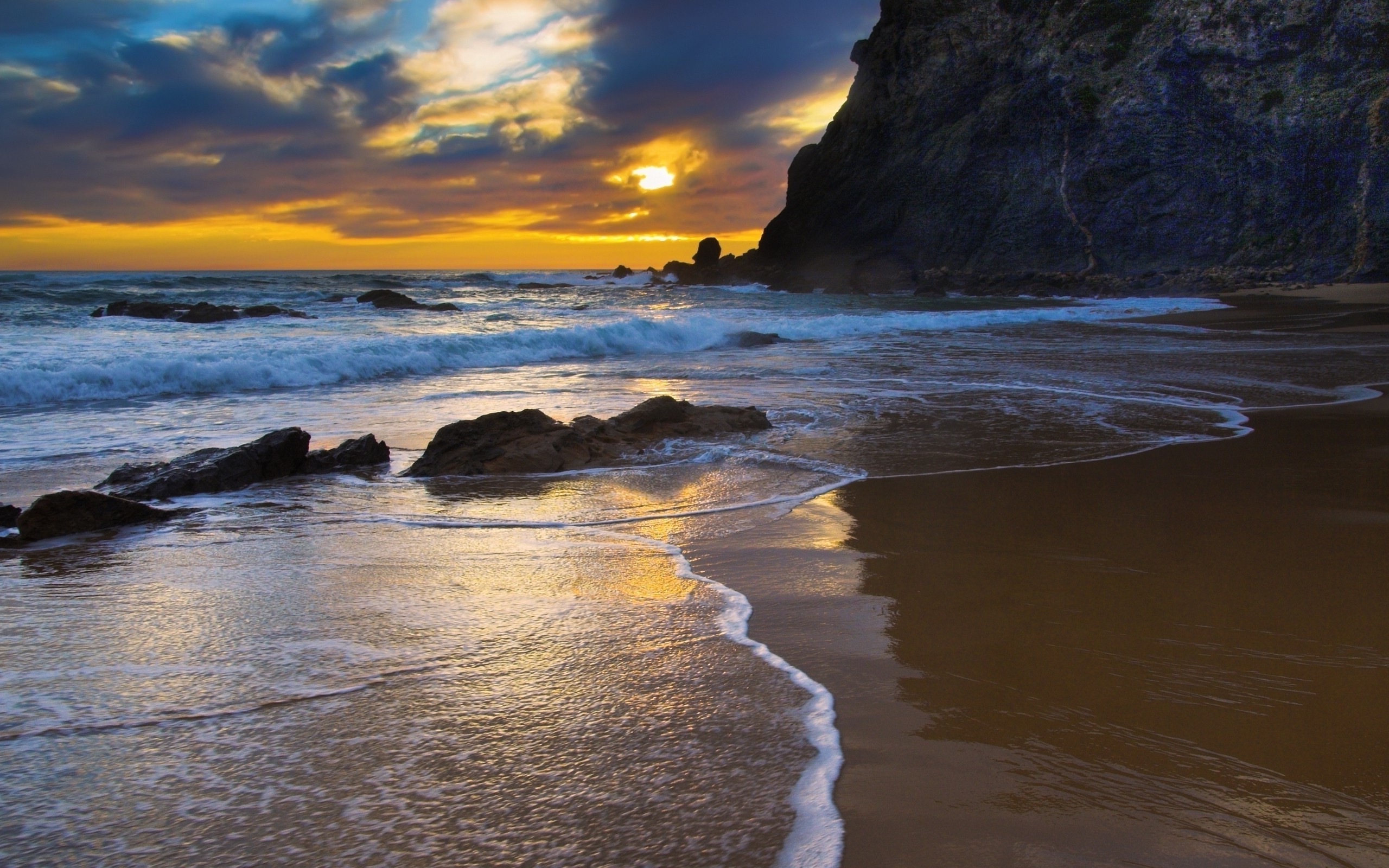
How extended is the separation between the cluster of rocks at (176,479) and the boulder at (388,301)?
1034 inches

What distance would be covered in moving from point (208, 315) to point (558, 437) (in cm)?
2179

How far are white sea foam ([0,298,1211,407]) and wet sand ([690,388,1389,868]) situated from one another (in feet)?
32.0

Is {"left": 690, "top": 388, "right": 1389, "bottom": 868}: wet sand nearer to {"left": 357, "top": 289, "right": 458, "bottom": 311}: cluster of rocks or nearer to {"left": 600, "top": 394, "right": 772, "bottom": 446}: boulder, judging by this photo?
{"left": 600, "top": 394, "right": 772, "bottom": 446}: boulder

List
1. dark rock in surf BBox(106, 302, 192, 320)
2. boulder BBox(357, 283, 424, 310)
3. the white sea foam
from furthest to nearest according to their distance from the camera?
boulder BBox(357, 283, 424, 310)
dark rock in surf BBox(106, 302, 192, 320)
the white sea foam

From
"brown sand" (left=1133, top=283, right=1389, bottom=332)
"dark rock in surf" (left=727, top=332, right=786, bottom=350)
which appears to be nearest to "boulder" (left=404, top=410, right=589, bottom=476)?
"dark rock in surf" (left=727, top=332, right=786, bottom=350)

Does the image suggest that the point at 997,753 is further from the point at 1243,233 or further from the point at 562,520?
the point at 1243,233

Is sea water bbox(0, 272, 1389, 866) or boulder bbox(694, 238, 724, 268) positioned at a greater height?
boulder bbox(694, 238, 724, 268)

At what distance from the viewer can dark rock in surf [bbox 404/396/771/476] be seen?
5902 mm

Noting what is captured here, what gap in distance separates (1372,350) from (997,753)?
14861 mm

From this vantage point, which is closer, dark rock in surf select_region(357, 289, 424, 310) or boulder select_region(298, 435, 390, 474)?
boulder select_region(298, 435, 390, 474)

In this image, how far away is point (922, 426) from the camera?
7289 millimetres

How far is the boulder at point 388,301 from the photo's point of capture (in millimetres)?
31234

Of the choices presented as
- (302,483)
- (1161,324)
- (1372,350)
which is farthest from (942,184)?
(302,483)

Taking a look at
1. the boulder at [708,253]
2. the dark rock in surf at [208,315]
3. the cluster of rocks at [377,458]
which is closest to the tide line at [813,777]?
the cluster of rocks at [377,458]
